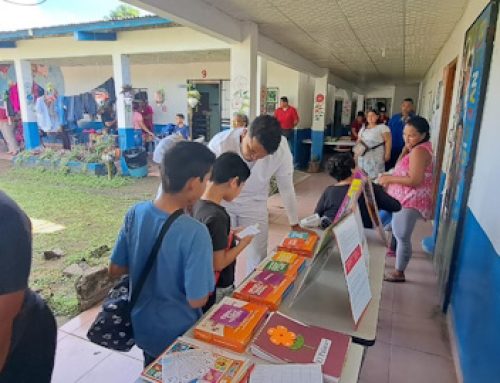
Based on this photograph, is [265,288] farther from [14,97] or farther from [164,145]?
[14,97]

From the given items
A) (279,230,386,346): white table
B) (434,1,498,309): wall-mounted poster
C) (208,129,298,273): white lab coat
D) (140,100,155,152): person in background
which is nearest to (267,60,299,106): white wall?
(140,100,155,152): person in background

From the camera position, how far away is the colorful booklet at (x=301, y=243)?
1.54 metres

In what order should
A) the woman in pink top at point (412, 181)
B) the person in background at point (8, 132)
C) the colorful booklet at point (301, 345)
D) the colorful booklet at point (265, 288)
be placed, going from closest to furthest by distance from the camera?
1. the colorful booklet at point (301, 345)
2. the colorful booklet at point (265, 288)
3. the woman in pink top at point (412, 181)
4. the person in background at point (8, 132)

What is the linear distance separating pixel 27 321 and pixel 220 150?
4.31 ft

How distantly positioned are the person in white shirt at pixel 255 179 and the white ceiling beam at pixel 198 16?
5.05 ft

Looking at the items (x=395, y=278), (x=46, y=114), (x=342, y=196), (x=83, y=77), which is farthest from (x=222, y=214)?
(x=83, y=77)

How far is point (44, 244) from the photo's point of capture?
368 centimetres

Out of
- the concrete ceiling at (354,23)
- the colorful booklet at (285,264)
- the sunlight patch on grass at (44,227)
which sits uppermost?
the concrete ceiling at (354,23)

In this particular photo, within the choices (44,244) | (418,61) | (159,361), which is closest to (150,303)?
(159,361)

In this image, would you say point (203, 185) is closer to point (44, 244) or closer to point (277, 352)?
point (277, 352)

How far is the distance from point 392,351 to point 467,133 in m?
1.44

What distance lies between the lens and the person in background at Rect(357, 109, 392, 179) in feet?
14.5

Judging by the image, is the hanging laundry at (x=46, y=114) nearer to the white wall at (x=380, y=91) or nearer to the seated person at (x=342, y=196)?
the seated person at (x=342, y=196)

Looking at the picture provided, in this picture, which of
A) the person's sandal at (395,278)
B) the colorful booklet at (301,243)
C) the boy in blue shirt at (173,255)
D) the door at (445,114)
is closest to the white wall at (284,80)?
the door at (445,114)
